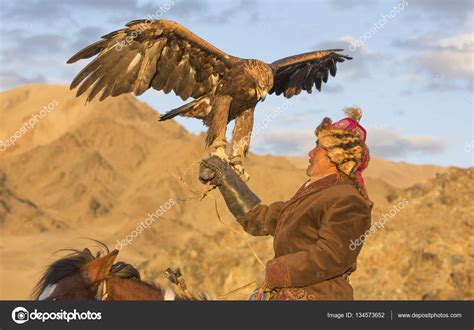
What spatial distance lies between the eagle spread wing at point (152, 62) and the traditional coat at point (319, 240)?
2.17m

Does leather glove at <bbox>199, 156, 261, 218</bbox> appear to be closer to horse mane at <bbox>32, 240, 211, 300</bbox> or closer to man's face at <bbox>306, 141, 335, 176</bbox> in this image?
man's face at <bbox>306, 141, 335, 176</bbox>

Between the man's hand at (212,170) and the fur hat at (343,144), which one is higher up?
the man's hand at (212,170)

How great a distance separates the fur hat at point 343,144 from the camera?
4375mm

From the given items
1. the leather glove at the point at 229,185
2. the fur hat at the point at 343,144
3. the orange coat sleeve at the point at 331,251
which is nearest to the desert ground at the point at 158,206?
the leather glove at the point at 229,185

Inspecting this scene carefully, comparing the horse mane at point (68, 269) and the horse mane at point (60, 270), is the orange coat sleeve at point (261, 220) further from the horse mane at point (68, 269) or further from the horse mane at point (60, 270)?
the horse mane at point (60, 270)

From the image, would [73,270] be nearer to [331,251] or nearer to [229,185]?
[229,185]

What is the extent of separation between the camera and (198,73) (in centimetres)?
757

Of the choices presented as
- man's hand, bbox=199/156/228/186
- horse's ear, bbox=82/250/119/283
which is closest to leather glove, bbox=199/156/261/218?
man's hand, bbox=199/156/228/186

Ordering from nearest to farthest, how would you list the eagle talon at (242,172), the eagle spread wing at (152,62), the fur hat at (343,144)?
the fur hat at (343,144) < the eagle talon at (242,172) < the eagle spread wing at (152,62)

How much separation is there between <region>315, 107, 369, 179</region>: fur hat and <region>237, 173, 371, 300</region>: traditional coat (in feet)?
0.28

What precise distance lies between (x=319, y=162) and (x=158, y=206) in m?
49.6

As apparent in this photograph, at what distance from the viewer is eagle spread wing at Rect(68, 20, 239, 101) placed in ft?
20.6

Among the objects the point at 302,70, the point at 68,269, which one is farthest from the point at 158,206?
the point at 68,269
